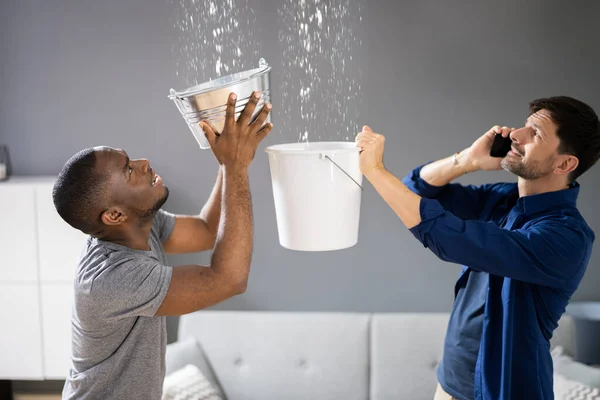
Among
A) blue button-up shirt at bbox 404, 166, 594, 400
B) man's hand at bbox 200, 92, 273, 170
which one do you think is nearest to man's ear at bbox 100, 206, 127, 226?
man's hand at bbox 200, 92, 273, 170

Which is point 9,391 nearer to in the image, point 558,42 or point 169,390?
point 169,390

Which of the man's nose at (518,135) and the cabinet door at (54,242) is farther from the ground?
the man's nose at (518,135)

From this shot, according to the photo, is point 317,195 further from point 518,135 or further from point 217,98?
point 518,135

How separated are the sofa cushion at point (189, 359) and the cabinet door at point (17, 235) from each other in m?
0.73

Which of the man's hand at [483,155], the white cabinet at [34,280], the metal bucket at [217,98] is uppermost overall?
the metal bucket at [217,98]

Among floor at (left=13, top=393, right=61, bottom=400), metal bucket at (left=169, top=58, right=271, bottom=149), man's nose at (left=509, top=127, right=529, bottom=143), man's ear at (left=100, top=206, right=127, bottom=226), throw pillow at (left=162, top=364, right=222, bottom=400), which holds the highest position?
metal bucket at (left=169, top=58, right=271, bottom=149)

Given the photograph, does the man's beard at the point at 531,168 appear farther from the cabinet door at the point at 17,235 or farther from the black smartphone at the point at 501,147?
the cabinet door at the point at 17,235

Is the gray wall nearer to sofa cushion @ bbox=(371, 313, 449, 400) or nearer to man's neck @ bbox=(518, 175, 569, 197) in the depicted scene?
sofa cushion @ bbox=(371, 313, 449, 400)

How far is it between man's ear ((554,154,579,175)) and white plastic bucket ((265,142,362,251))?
0.52m

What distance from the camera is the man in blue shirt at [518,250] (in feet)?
4.97

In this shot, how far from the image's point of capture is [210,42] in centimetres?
286

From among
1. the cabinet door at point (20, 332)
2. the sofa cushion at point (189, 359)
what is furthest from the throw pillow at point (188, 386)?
the cabinet door at point (20, 332)

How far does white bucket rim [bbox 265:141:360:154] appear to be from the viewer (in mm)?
1563

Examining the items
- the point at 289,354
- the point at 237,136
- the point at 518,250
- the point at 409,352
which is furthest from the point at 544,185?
the point at 289,354
